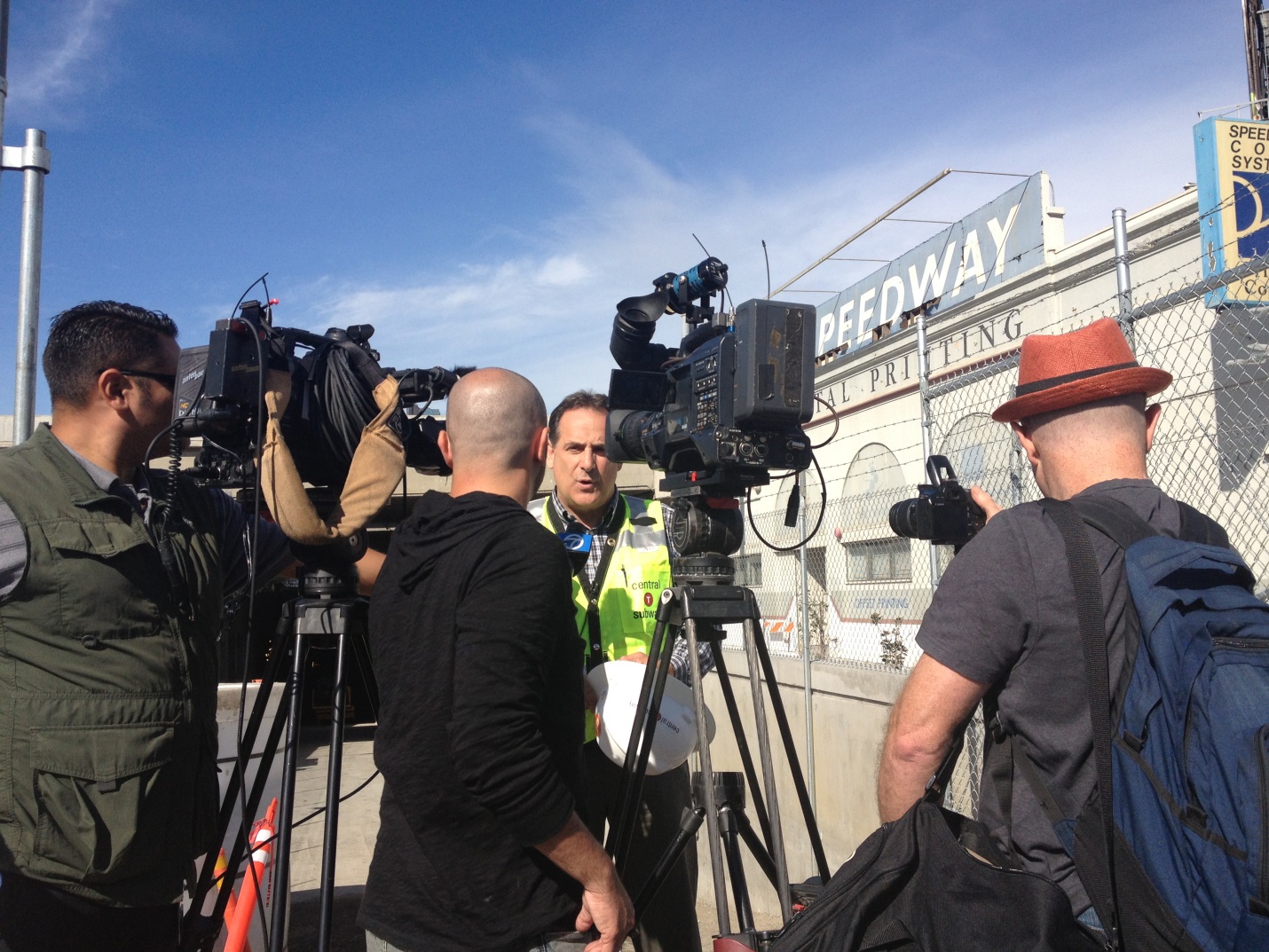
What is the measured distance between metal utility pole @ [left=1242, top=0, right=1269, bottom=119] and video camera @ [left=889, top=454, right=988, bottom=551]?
12.6 metres

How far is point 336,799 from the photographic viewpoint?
1933mm

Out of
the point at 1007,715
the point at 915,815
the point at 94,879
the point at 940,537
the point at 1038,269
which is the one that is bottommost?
the point at 94,879

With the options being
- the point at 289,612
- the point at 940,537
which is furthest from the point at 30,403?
the point at 940,537

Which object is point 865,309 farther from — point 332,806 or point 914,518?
point 332,806

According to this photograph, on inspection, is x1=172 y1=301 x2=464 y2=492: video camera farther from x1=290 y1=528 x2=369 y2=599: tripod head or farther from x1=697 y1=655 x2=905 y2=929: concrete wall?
x1=697 y1=655 x2=905 y2=929: concrete wall

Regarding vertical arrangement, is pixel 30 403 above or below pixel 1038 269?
below

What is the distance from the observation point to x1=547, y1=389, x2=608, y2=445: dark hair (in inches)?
117

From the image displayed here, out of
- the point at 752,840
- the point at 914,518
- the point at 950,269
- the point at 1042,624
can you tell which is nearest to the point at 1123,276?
the point at 914,518

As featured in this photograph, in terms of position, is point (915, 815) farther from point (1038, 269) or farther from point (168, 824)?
point (1038, 269)

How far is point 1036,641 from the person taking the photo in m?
1.45

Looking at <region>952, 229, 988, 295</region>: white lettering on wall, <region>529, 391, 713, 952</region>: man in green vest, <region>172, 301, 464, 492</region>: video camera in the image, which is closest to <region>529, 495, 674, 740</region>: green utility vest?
<region>529, 391, 713, 952</region>: man in green vest

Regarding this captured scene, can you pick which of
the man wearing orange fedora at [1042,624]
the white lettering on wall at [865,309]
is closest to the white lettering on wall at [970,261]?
the white lettering on wall at [865,309]

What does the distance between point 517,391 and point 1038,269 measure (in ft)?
34.5

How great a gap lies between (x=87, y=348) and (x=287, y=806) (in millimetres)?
1110
